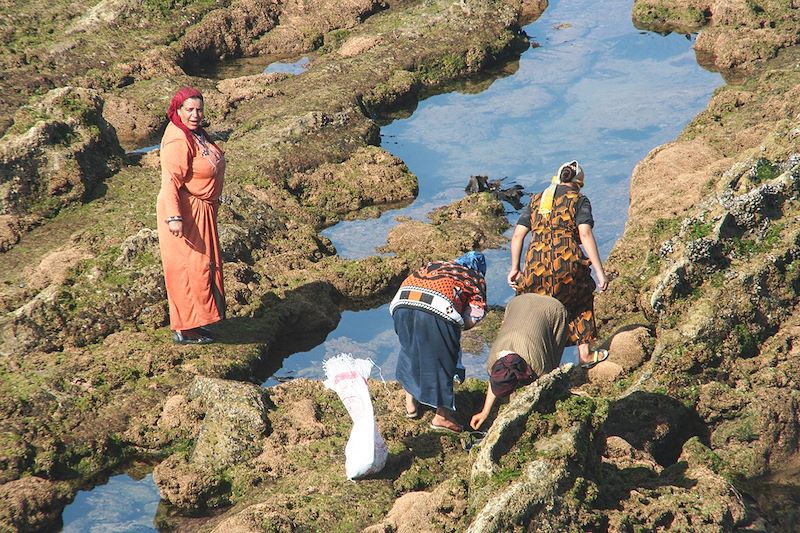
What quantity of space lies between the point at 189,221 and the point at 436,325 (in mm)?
2340

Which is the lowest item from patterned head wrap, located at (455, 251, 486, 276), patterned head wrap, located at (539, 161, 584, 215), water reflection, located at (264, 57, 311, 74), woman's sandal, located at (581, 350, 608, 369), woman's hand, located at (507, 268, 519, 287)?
woman's sandal, located at (581, 350, 608, 369)

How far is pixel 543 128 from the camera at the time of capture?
36.0 ft

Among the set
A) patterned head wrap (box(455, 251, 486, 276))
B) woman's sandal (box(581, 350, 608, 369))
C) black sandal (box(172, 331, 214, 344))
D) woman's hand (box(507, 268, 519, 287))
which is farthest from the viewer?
black sandal (box(172, 331, 214, 344))

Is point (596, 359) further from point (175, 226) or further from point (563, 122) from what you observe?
point (563, 122)

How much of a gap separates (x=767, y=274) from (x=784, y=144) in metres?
1.18

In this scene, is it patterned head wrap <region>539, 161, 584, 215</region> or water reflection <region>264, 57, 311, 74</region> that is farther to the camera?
water reflection <region>264, 57, 311, 74</region>

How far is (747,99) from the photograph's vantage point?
10.6 m

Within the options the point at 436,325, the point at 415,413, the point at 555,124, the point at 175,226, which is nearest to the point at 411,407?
the point at 415,413

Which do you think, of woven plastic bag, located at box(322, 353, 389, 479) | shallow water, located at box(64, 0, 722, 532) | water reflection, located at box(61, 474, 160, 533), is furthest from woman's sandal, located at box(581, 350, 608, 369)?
water reflection, located at box(61, 474, 160, 533)

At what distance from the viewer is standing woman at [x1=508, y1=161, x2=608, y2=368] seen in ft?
21.9

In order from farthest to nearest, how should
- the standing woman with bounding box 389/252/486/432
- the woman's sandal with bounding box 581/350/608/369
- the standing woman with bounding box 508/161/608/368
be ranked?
the woman's sandal with bounding box 581/350/608/369 < the standing woman with bounding box 508/161/608/368 < the standing woman with bounding box 389/252/486/432

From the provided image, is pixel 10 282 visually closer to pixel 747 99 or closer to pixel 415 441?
pixel 415 441

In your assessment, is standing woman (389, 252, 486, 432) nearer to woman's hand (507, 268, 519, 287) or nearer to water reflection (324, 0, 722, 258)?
woman's hand (507, 268, 519, 287)

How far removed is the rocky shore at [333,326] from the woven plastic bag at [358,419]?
13cm
